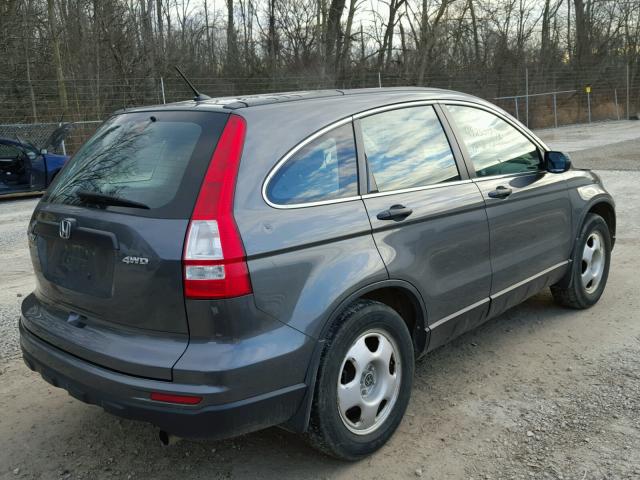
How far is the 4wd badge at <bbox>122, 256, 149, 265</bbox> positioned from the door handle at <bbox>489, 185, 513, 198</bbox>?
2139 mm

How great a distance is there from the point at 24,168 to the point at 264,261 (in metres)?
→ 11.9

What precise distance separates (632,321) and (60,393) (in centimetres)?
403

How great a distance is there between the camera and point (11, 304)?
5.25 meters

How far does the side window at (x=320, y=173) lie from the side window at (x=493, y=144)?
3.37ft

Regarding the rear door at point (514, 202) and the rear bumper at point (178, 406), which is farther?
the rear door at point (514, 202)

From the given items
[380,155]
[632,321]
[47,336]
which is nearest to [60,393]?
[47,336]

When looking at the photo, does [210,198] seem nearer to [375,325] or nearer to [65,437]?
[375,325]

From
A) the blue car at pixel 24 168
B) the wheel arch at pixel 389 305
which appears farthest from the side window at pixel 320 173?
the blue car at pixel 24 168

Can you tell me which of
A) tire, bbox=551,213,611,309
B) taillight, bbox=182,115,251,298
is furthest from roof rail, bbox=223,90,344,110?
tire, bbox=551,213,611,309

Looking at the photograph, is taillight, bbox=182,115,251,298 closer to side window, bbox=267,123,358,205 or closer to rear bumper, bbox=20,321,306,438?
side window, bbox=267,123,358,205

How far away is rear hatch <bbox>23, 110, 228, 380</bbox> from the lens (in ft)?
8.13

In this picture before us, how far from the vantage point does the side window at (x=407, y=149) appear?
10.4 ft

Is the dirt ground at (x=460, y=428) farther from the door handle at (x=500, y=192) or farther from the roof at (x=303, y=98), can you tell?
the roof at (x=303, y=98)

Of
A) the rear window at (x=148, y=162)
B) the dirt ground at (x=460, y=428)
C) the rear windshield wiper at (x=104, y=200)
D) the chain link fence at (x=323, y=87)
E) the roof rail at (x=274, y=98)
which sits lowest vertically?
the dirt ground at (x=460, y=428)
